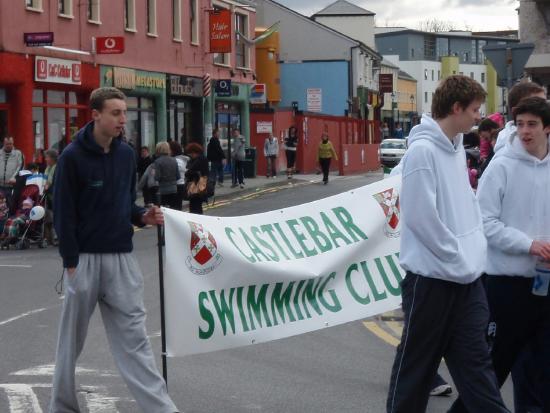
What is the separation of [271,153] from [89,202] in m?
37.7

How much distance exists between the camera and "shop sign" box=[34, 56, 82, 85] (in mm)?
30125

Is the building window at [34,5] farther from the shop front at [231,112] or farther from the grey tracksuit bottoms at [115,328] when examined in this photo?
the grey tracksuit bottoms at [115,328]

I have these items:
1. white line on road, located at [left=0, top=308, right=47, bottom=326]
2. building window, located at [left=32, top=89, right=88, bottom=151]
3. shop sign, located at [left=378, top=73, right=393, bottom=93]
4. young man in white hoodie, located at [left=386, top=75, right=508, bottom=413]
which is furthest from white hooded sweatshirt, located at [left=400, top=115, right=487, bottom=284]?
shop sign, located at [left=378, top=73, right=393, bottom=93]

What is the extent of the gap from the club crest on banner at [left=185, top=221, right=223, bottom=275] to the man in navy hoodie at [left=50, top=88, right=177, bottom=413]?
1.70ft

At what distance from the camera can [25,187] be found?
68.8 feet

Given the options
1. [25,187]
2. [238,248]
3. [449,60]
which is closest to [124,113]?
[238,248]

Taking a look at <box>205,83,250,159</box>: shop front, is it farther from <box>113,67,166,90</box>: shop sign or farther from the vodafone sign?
the vodafone sign

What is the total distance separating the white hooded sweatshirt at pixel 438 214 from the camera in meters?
5.67

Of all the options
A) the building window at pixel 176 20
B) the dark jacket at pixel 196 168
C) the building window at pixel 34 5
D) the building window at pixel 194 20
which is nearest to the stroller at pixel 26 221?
the dark jacket at pixel 196 168

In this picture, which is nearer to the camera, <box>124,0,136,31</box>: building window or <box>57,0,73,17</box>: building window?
<box>57,0,73,17</box>: building window

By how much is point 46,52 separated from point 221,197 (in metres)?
6.54

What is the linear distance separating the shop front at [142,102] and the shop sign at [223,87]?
4423mm

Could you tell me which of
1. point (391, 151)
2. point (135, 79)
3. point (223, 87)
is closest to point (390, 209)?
point (135, 79)

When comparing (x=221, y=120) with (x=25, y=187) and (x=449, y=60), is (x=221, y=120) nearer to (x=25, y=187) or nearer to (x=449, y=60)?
(x=25, y=187)
